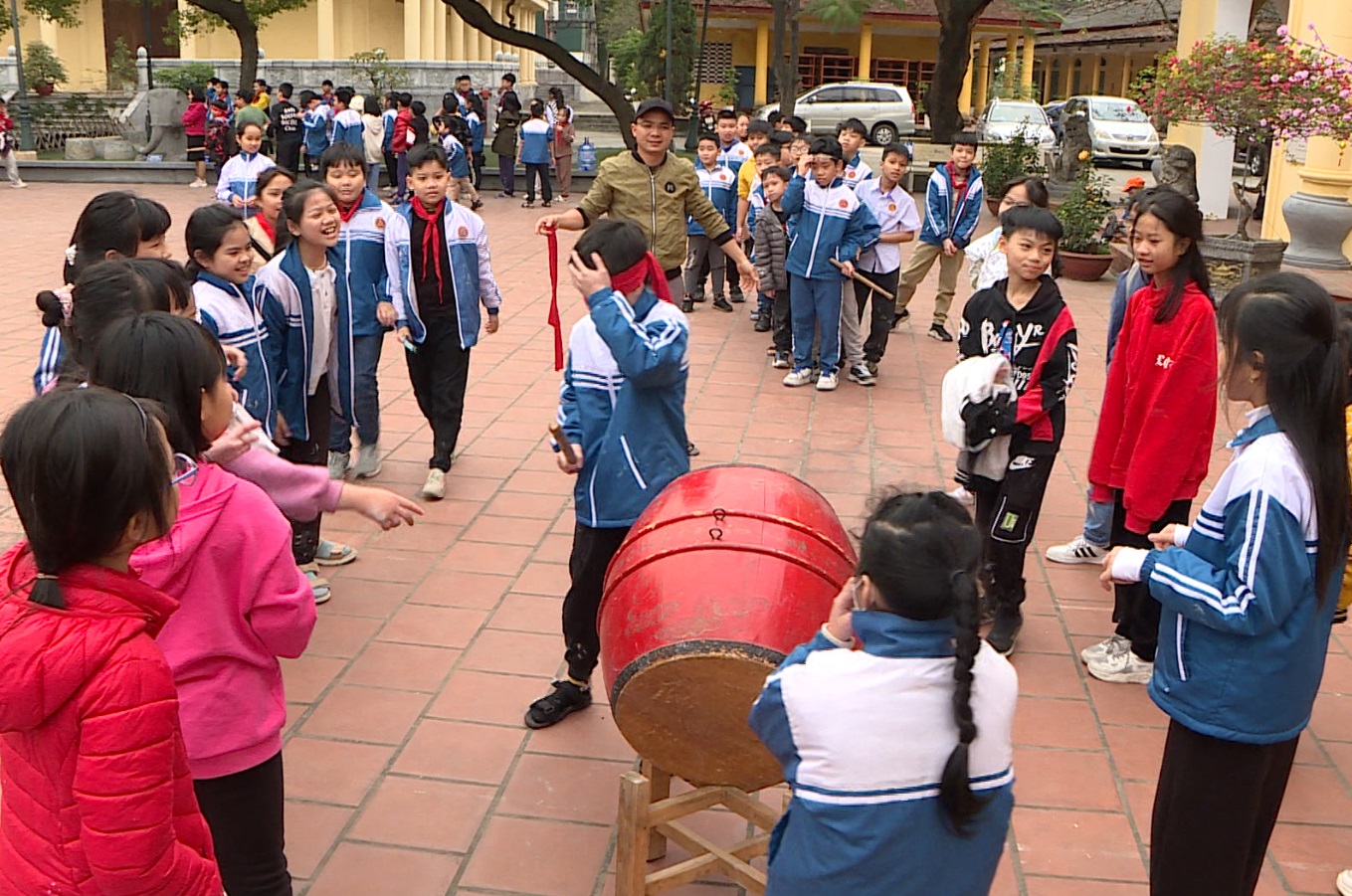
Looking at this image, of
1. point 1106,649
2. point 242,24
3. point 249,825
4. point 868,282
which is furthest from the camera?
point 242,24

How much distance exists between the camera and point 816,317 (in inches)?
333

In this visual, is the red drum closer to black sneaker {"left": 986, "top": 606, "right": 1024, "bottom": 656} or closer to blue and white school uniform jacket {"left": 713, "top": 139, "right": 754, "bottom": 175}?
black sneaker {"left": 986, "top": 606, "right": 1024, "bottom": 656}

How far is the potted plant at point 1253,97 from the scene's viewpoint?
30.8 feet

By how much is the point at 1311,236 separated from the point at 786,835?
11252 millimetres

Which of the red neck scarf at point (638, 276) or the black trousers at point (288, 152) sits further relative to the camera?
the black trousers at point (288, 152)

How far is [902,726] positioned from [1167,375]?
8.59ft

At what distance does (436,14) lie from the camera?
117 ft

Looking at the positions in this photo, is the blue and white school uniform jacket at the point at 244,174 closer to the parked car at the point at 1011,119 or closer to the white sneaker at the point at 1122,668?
the white sneaker at the point at 1122,668

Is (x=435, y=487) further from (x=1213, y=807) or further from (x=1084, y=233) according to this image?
(x=1084, y=233)

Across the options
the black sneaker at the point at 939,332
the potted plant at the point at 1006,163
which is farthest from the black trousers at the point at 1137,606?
the potted plant at the point at 1006,163

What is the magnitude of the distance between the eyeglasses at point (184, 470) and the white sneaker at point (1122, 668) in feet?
10.8

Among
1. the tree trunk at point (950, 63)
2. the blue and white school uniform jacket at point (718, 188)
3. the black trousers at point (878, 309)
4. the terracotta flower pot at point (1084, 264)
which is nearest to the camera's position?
the black trousers at point (878, 309)

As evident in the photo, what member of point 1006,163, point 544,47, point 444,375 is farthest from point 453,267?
point 544,47

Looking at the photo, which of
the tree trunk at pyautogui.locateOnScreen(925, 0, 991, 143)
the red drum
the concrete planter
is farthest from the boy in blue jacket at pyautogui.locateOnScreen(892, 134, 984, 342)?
the tree trunk at pyautogui.locateOnScreen(925, 0, 991, 143)
